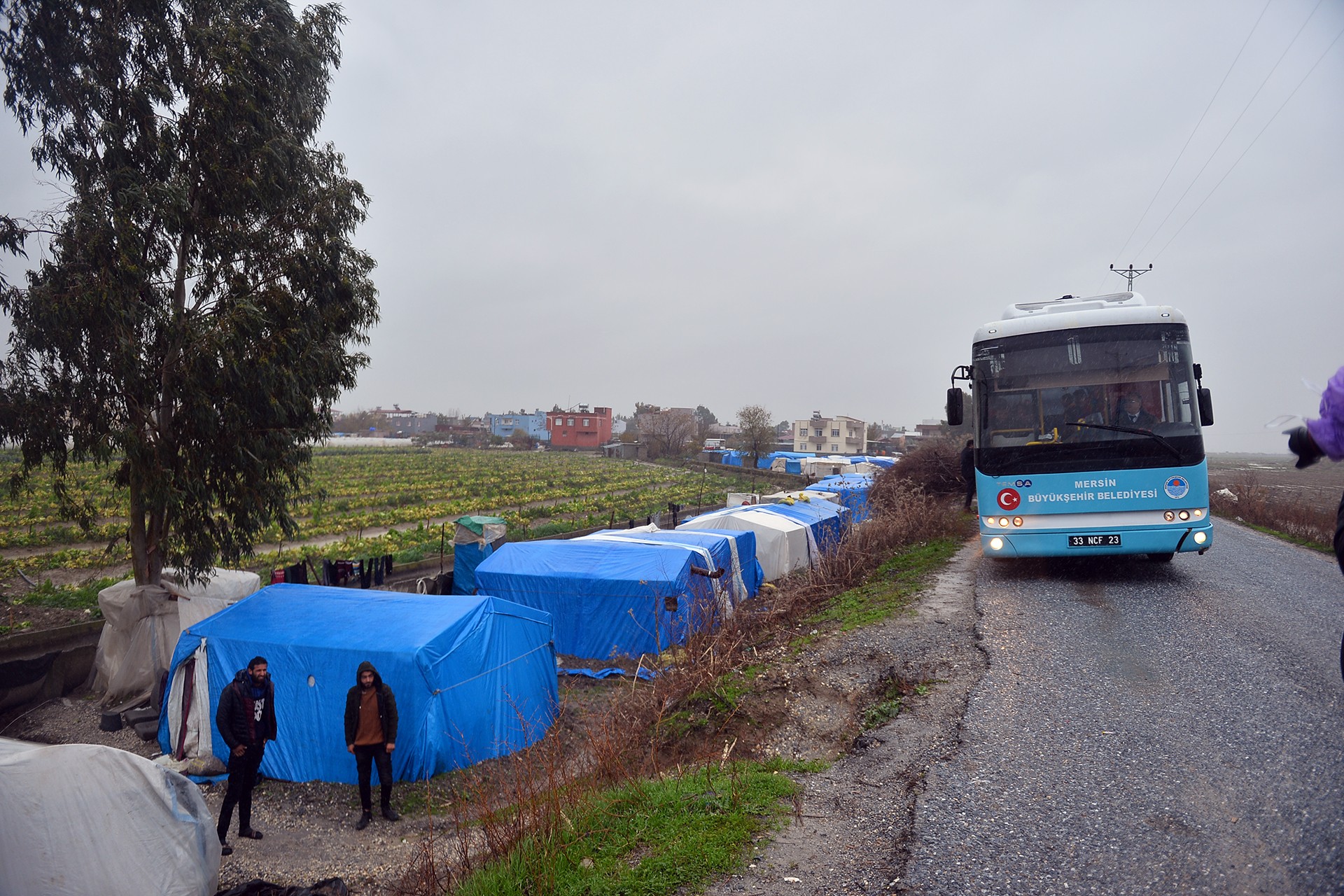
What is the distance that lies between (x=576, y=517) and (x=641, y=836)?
30403 millimetres

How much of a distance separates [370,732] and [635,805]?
4.02m

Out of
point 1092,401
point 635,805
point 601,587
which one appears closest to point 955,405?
point 1092,401

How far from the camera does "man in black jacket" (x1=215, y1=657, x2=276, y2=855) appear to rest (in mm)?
6812

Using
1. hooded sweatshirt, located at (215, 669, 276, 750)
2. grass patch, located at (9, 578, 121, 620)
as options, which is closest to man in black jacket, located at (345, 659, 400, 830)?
hooded sweatshirt, located at (215, 669, 276, 750)

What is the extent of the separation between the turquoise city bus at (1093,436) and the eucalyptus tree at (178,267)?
29.2ft

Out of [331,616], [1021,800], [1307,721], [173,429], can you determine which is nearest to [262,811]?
[331,616]

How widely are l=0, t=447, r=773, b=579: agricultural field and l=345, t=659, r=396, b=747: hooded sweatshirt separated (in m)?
4.59

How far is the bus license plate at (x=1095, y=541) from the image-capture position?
782cm

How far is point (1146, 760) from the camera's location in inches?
157

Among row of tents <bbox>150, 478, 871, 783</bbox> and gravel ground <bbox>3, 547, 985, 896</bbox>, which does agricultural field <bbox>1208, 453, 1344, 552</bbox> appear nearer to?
gravel ground <bbox>3, 547, 985, 896</bbox>

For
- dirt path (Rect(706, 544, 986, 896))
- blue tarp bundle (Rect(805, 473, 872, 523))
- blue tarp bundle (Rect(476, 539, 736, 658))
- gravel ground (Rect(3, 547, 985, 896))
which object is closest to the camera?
dirt path (Rect(706, 544, 986, 896))

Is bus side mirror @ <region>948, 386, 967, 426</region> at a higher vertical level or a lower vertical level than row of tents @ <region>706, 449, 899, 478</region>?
higher

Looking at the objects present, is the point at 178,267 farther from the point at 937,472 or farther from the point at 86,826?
the point at 937,472

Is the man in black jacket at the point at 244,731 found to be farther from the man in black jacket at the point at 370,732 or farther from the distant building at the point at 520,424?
the distant building at the point at 520,424
